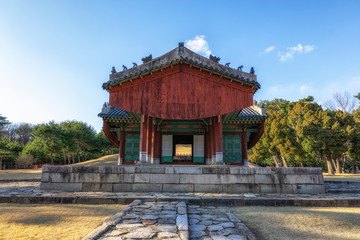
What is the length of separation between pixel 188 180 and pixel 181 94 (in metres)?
4.63

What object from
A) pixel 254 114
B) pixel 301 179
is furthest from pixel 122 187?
pixel 254 114

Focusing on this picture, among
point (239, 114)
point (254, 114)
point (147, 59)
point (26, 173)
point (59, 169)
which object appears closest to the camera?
point (59, 169)

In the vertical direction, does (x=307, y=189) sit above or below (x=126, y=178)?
below

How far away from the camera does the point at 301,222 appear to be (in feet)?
15.2

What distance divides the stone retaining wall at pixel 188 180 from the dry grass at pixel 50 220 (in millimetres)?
2288

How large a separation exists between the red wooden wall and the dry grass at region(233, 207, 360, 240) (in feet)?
19.3

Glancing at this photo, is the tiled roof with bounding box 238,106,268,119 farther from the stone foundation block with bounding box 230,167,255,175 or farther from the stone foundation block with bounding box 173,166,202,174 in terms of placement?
the stone foundation block with bounding box 173,166,202,174

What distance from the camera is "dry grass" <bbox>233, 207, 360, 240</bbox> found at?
12.8 ft

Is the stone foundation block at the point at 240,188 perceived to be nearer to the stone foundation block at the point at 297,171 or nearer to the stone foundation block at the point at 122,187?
the stone foundation block at the point at 297,171

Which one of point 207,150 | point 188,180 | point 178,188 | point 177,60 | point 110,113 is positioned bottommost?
point 178,188

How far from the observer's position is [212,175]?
840 centimetres

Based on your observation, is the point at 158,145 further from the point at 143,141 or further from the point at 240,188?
the point at 240,188

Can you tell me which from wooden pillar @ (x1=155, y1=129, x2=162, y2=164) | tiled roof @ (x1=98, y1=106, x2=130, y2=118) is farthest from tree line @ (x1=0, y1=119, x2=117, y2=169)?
wooden pillar @ (x1=155, y1=129, x2=162, y2=164)

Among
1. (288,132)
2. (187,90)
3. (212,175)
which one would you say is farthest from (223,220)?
(288,132)
